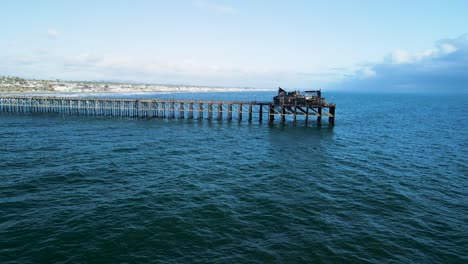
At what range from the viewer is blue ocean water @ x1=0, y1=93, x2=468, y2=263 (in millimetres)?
17281

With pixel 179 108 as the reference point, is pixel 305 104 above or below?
above

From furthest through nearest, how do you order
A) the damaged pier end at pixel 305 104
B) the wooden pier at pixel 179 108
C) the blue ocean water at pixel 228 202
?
the wooden pier at pixel 179 108 → the damaged pier end at pixel 305 104 → the blue ocean water at pixel 228 202

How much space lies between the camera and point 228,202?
24.3 m

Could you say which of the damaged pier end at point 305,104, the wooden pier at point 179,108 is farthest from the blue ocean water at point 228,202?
the wooden pier at point 179,108

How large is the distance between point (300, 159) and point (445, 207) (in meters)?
17.5

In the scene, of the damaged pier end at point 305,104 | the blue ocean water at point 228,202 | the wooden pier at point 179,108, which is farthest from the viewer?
the wooden pier at point 179,108

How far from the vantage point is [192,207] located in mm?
23156

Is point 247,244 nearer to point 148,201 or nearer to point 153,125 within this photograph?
point 148,201

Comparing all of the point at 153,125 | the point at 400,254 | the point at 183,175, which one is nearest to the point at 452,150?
the point at 400,254

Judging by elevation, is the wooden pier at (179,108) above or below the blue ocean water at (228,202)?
above

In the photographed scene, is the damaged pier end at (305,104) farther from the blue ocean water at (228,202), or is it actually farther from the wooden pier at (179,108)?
the blue ocean water at (228,202)

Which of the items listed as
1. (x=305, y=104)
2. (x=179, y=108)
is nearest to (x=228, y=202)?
(x=305, y=104)

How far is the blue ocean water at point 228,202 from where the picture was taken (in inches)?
680

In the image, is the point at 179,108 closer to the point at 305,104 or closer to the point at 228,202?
the point at 305,104
